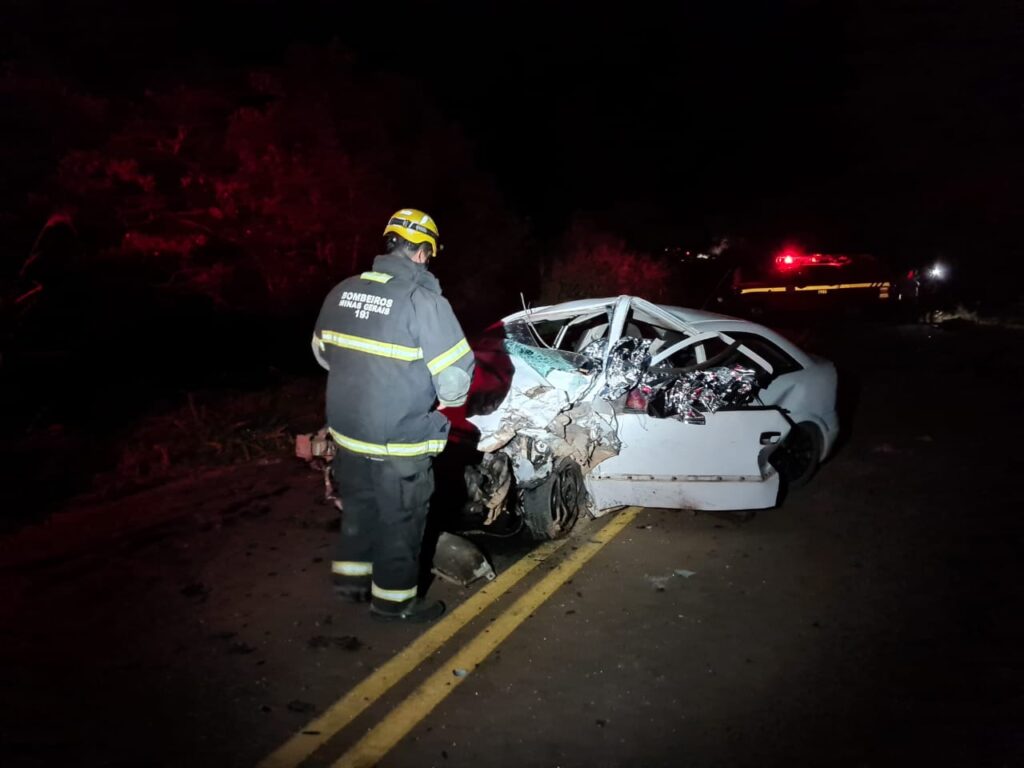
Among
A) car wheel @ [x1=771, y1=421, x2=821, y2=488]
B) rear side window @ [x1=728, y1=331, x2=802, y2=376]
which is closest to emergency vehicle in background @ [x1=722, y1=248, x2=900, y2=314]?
rear side window @ [x1=728, y1=331, x2=802, y2=376]

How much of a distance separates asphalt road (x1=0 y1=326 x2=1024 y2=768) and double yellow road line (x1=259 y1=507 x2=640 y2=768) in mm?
17

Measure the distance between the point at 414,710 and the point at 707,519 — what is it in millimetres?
3280

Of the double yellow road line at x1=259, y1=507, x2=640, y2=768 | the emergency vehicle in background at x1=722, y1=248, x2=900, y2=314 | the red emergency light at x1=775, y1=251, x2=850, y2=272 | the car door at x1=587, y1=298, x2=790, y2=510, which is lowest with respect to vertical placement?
the double yellow road line at x1=259, y1=507, x2=640, y2=768

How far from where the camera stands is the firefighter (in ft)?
13.9

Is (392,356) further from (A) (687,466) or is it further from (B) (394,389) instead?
(A) (687,466)

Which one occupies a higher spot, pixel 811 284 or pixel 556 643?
pixel 811 284

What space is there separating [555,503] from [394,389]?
185cm

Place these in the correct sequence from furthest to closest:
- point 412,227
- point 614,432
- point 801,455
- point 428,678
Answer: point 801,455 < point 614,432 < point 412,227 < point 428,678

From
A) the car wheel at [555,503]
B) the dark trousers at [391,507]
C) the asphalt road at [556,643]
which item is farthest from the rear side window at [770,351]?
the dark trousers at [391,507]

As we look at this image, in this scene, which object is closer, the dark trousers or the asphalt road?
the asphalt road

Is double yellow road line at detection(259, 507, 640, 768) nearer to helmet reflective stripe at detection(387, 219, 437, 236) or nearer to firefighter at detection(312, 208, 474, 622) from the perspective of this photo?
firefighter at detection(312, 208, 474, 622)

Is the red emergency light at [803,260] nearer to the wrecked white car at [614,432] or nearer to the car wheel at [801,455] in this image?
the car wheel at [801,455]

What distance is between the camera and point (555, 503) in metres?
5.71

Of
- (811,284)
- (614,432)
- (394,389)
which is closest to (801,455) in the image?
(614,432)
